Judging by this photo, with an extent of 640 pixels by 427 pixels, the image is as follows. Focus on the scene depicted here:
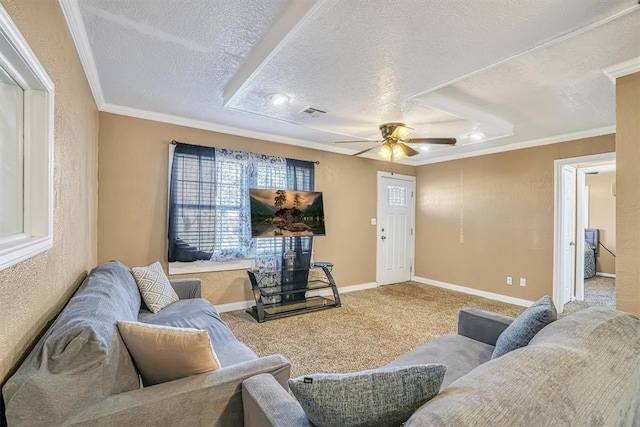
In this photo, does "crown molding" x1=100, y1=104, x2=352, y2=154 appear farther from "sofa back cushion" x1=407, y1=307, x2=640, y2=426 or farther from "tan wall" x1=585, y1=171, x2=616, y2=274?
"tan wall" x1=585, y1=171, x2=616, y2=274

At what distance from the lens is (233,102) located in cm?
279

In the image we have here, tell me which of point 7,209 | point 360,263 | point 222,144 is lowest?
point 360,263

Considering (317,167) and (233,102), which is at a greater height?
(233,102)

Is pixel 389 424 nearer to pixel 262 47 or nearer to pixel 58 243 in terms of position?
pixel 58 243

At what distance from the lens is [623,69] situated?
2.02m

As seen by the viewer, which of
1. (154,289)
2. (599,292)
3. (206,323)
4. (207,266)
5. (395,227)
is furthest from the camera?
(395,227)

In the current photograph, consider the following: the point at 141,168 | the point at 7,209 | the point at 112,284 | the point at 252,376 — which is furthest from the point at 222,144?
the point at 252,376

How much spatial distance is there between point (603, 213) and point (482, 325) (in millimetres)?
6857

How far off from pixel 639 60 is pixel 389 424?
2670 millimetres

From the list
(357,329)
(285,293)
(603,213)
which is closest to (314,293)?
(285,293)

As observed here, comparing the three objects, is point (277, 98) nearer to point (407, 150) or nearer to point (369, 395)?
point (407, 150)

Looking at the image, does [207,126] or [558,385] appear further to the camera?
→ [207,126]

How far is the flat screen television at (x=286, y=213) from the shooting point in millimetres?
3814

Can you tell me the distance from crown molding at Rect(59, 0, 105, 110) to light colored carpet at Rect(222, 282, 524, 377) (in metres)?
2.62
